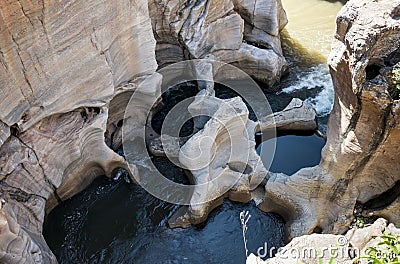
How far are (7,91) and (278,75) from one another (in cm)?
713

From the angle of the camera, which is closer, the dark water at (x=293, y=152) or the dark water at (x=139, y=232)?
the dark water at (x=139, y=232)

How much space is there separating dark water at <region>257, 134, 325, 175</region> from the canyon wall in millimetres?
3120

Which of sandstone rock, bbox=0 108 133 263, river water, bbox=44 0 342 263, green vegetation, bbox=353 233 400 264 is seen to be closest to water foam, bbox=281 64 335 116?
river water, bbox=44 0 342 263

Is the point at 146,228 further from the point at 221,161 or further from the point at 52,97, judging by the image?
the point at 52,97

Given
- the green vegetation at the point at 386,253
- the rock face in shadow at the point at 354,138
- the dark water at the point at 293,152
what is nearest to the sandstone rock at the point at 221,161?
the rock face in shadow at the point at 354,138

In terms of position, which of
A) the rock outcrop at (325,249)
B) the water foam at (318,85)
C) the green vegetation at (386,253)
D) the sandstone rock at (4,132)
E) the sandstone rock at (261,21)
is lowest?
the water foam at (318,85)

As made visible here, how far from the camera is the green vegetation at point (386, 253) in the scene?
3.60 metres

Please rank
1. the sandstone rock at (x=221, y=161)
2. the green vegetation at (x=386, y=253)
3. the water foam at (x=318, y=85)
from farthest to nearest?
the water foam at (x=318, y=85)
the sandstone rock at (x=221, y=161)
the green vegetation at (x=386, y=253)

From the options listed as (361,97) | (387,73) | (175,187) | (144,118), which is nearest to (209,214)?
(175,187)

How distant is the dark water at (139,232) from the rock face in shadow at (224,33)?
3.68 metres

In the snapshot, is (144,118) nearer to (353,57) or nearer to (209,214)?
(209,214)

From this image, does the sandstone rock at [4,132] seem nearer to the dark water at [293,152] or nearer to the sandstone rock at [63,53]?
the sandstone rock at [63,53]

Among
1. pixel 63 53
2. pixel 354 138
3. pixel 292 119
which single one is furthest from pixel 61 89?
pixel 292 119

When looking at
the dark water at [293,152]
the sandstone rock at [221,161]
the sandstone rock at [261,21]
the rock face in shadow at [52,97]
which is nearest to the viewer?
the rock face in shadow at [52,97]
